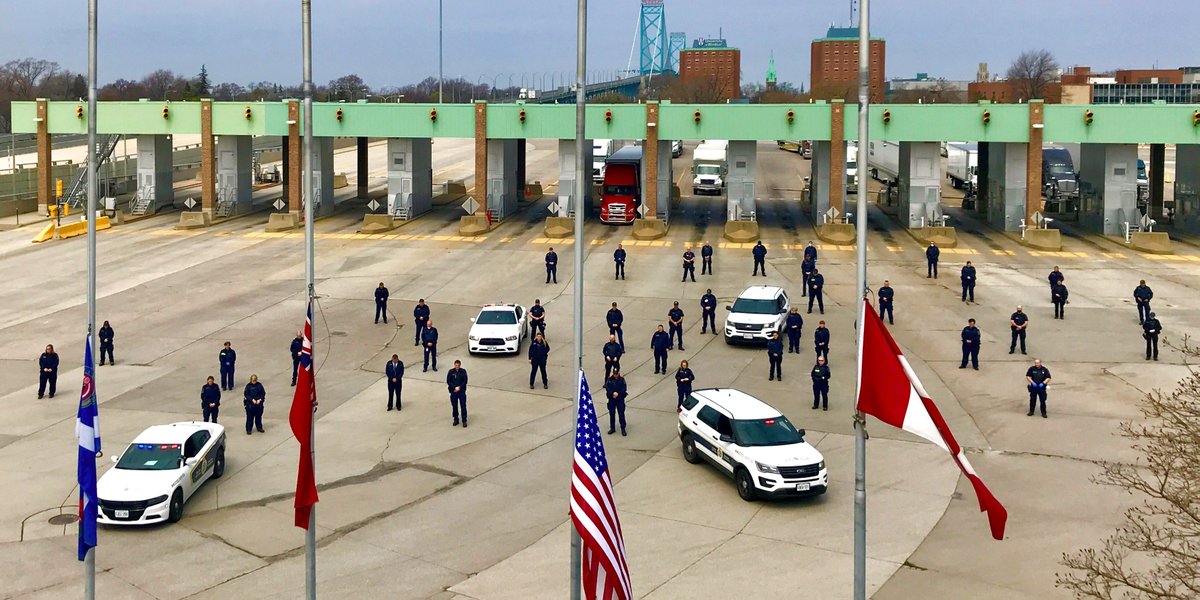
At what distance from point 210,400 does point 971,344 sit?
19.0m

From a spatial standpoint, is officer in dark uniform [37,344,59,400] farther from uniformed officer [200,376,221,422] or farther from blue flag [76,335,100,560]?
blue flag [76,335,100,560]

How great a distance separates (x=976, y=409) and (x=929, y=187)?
31.0 m

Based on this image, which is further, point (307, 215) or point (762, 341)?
point (762, 341)

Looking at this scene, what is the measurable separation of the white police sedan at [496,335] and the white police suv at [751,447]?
10.5m

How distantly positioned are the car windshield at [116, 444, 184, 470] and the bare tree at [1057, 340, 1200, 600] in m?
15.2

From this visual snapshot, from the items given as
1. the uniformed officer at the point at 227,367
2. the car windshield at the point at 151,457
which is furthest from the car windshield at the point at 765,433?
the uniformed officer at the point at 227,367

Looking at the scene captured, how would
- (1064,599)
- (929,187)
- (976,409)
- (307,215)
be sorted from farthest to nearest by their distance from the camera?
(929,187), (976,409), (1064,599), (307,215)

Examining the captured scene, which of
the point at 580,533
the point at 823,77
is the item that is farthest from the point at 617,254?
the point at 823,77

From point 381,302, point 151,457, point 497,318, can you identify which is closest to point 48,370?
point 151,457

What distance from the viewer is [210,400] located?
1072 inches

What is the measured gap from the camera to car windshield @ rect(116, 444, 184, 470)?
73.0 feet

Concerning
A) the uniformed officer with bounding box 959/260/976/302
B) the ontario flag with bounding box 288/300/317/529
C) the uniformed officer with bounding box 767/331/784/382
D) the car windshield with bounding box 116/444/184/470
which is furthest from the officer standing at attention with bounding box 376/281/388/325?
the ontario flag with bounding box 288/300/317/529

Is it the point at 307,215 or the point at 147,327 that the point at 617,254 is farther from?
the point at 307,215

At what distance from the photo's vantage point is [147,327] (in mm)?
39156
